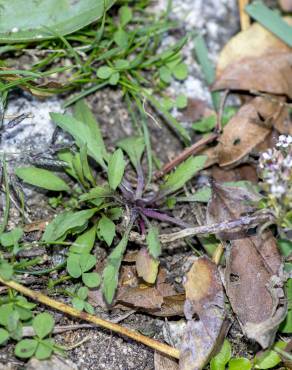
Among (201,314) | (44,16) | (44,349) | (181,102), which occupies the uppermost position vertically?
(44,16)

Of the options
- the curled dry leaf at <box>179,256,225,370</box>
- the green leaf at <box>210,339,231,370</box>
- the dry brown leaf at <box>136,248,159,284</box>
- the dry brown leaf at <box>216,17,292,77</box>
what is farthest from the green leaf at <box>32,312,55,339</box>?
the dry brown leaf at <box>216,17,292,77</box>

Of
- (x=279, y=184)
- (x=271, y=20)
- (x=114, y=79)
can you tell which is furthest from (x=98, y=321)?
(x=271, y=20)

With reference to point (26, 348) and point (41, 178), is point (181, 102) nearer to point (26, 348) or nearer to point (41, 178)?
point (41, 178)

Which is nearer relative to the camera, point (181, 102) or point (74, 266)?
point (74, 266)

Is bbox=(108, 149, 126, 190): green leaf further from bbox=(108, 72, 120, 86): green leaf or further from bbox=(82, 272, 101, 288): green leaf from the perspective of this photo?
bbox=(108, 72, 120, 86): green leaf

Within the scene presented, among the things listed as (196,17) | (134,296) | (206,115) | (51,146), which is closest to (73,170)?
(51,146)

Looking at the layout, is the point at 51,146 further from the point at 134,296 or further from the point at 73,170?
the point at 134,296

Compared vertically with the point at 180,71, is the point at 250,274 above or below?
below
